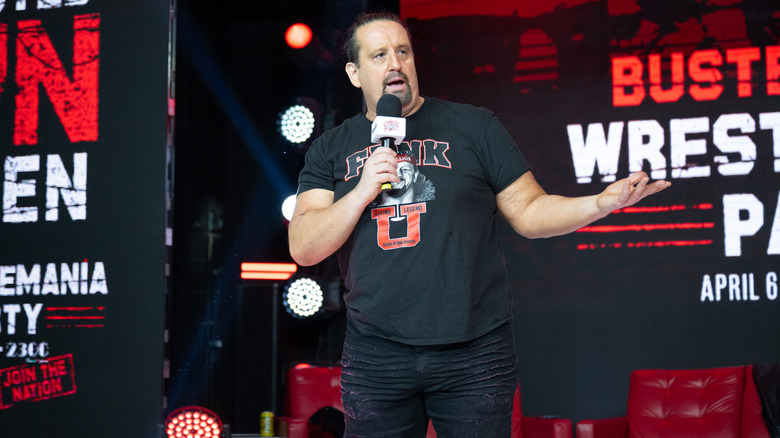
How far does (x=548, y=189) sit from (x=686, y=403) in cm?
145

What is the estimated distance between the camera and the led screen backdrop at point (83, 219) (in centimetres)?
391

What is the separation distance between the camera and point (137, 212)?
156 inches

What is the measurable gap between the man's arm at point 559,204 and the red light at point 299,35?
3.02 meters

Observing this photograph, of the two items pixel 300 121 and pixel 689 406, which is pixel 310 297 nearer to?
pixel 300 121

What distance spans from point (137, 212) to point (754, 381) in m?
3.29

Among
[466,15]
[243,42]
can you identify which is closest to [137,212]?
[243,42]

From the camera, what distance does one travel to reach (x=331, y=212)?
5.73ft

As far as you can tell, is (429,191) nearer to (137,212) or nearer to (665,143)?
(137,212)

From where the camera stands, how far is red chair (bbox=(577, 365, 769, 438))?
416 cm

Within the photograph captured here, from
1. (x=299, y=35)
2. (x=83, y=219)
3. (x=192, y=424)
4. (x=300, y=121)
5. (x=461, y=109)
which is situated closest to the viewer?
(x=461, y=109)

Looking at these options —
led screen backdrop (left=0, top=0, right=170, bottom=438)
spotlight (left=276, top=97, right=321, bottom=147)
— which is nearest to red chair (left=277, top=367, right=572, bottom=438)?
led screen backdrop (left=0, top=0, right=170, bottom=438)

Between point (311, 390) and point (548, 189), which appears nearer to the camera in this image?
point (311, 390)

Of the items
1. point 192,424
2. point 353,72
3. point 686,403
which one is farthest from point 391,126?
point 686,403

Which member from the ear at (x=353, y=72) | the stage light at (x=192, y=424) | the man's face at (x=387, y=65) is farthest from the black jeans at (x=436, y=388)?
the stage light at (x=192, y=424)
